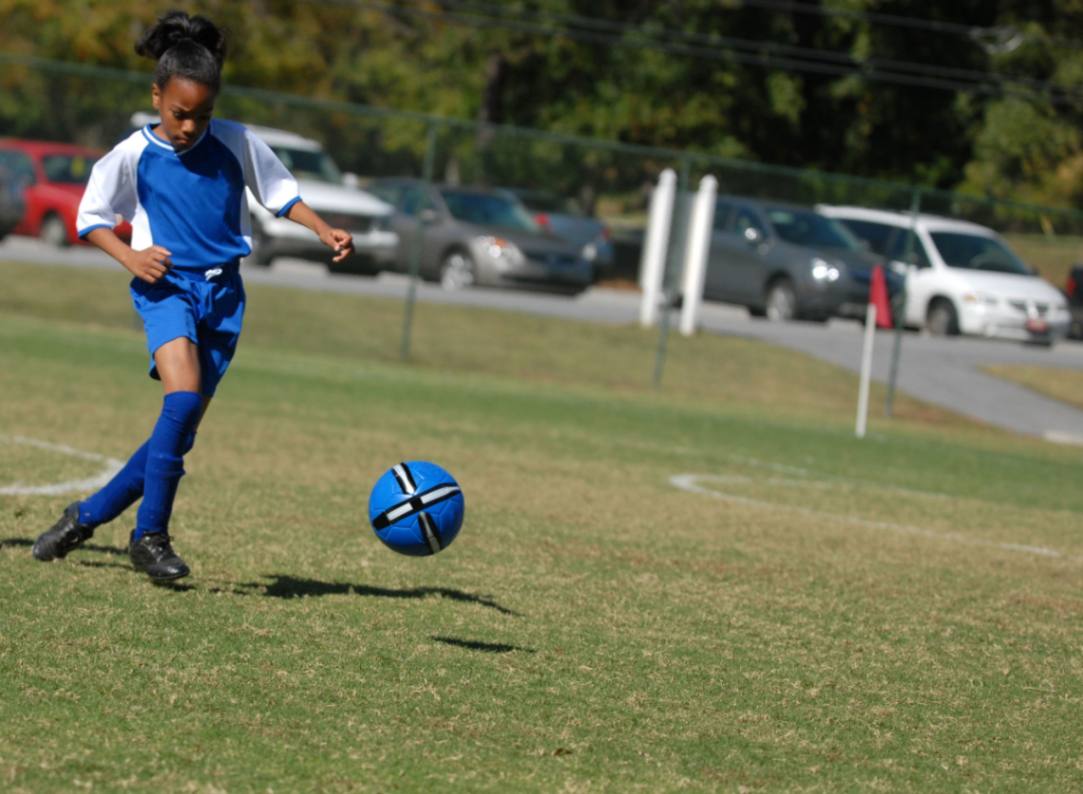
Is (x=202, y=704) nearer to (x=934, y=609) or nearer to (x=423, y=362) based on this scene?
(x=934, y=609)

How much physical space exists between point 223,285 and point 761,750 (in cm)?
272

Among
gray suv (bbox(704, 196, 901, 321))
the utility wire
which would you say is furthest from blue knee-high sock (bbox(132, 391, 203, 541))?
the utility wire

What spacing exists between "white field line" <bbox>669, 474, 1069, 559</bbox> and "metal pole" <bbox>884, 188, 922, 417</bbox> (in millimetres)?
8191

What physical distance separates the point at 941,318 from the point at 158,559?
50.1 ft

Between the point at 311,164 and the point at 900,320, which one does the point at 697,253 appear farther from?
the point at 311,164

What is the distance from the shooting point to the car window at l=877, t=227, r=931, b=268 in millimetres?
19703

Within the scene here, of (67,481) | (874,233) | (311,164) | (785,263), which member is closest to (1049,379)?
(874,233)

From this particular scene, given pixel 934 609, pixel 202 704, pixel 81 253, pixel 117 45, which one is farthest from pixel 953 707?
pixel 117 45

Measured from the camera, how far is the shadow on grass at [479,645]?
223 inches

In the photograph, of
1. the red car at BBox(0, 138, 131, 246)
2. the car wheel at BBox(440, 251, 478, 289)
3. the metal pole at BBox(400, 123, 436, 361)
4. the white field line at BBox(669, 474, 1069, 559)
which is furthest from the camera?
the car wheel at BBox(440, 251, 478, 289)

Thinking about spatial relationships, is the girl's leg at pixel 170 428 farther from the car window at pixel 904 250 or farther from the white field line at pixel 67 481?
the car window at pixel 904 250

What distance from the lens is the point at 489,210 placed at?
67.4 ft

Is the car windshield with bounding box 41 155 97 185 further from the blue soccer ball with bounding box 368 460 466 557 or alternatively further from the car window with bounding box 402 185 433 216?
the blue soccer ball with bounding box 368 460 466 557

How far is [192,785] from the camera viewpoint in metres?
3.99
